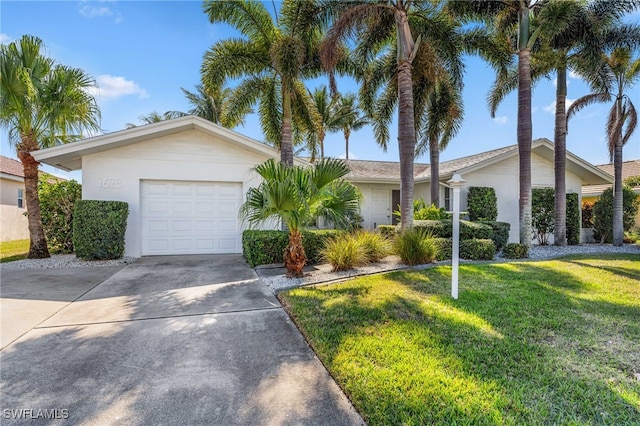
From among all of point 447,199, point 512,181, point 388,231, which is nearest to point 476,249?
point 388,231

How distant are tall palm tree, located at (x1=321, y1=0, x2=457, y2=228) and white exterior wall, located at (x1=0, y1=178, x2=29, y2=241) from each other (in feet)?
51.0

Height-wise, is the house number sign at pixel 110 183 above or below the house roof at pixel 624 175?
below

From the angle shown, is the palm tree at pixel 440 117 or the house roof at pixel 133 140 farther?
the palm tree at pixel 440 117

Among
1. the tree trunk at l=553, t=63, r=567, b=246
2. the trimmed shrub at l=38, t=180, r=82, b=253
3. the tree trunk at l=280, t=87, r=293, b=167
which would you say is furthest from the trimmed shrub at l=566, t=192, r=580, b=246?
the trimmed shrub at l=38, t=180, r=82, b=253

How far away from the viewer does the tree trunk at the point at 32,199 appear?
871 cm

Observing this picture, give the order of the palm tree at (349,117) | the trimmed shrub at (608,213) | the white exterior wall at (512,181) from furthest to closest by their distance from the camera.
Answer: the palm tree at (349,117) → the white exterior wall at (512,181) → the trimmed shrub at (608,213)

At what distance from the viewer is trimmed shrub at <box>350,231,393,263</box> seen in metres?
7.83

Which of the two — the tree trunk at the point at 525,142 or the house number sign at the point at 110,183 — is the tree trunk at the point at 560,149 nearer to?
the tree trunk at the point at 525,142

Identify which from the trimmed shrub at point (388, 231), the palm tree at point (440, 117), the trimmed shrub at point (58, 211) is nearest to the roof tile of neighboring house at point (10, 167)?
the trimmed shrub at point (58, 211)

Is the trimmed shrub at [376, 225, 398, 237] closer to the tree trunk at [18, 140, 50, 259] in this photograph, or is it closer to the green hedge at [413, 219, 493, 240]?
the green hedge at [413, 219, 493, 240]

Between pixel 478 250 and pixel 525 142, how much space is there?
4165mm

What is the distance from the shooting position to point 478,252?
8.74 metres

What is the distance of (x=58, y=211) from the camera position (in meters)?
9.80

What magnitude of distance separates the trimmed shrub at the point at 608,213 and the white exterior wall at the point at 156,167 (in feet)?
48.9
